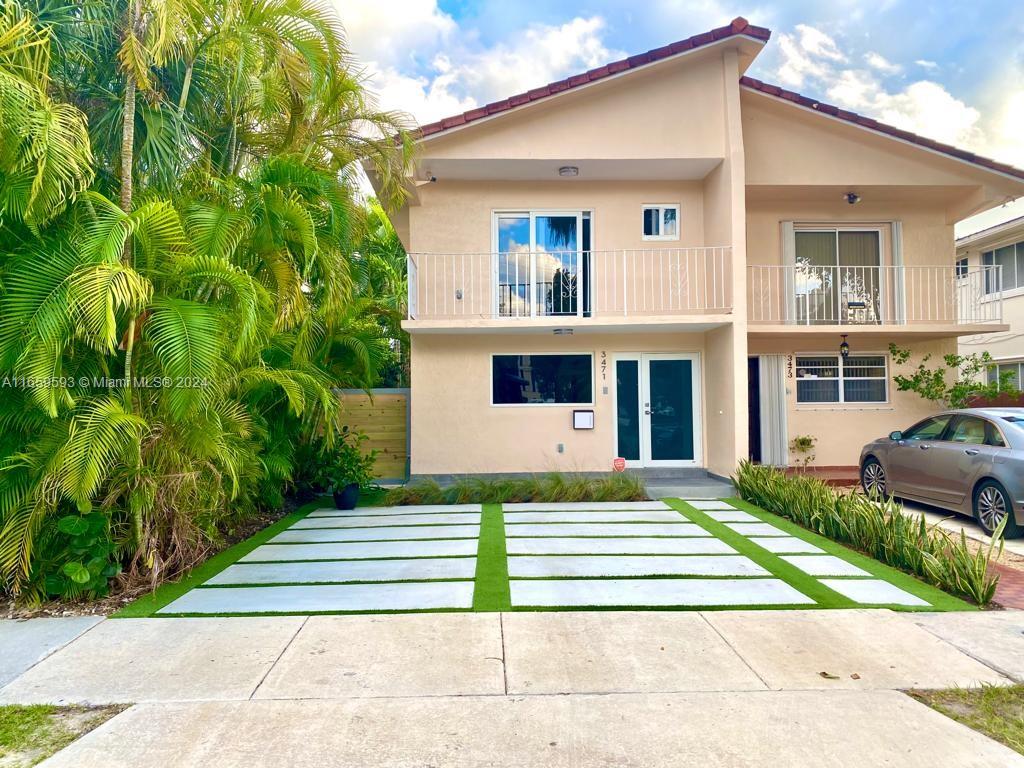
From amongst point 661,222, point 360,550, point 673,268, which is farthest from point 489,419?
point 661,222

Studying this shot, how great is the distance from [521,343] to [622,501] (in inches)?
137

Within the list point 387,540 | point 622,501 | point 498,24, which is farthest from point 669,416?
point 498,24

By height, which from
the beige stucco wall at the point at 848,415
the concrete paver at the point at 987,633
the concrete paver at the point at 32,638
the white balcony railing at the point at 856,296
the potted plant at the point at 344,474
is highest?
the white balcony railing at the point at 856,296

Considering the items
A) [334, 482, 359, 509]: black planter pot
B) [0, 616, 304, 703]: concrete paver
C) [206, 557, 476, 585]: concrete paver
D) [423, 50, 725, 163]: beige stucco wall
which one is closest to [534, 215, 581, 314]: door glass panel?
[423, 50, 725, 163]: beige stucco wall

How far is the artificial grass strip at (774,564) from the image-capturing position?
16.0ft

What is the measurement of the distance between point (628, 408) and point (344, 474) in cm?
526

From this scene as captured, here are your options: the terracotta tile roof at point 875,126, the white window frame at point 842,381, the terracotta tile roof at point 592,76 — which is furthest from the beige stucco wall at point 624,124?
the white window frame at point 842,381

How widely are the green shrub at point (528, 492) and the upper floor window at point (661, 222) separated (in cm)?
472

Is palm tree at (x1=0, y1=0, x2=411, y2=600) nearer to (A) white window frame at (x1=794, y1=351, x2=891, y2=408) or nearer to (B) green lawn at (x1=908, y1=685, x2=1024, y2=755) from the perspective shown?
(B) green lawn at (x1=908, y1=685, x2=1024, y2=755)

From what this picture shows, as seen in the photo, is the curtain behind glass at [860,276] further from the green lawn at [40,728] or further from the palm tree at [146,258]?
the green lawn at [40,728]

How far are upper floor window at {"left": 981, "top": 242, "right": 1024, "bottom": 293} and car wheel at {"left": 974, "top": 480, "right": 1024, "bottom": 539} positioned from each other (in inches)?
411

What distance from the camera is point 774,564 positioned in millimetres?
5879

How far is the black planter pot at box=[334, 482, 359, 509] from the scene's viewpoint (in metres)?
8.78

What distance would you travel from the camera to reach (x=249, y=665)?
3.76 m
